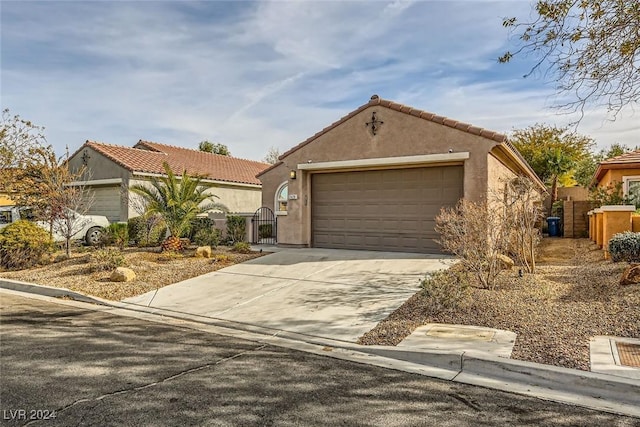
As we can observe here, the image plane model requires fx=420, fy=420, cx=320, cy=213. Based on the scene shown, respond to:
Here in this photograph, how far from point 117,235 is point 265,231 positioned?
559 centimetres

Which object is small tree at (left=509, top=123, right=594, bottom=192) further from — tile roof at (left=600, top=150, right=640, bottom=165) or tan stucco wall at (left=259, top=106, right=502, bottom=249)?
tan stucco wall at (left=259, top=106, right=502, bottom=249)

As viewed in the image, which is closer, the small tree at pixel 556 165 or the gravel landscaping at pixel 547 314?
the gravel landscaping at pixel 547 314

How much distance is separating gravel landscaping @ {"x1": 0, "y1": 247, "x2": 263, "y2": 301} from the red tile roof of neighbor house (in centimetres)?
633

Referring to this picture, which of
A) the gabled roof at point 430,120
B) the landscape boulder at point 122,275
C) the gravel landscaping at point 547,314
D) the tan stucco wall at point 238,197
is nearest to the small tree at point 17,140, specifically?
the tan stucco wall at point 238,197

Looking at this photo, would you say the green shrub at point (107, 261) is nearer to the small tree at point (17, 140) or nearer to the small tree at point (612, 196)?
the small tree at point (17, 140)

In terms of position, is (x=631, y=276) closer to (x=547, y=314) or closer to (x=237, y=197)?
(x=547, y=314)

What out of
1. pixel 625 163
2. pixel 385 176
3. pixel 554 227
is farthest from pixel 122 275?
pixel 554 227

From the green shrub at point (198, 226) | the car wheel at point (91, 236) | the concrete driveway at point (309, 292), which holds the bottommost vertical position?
the concrete driveway at point (309, 292)

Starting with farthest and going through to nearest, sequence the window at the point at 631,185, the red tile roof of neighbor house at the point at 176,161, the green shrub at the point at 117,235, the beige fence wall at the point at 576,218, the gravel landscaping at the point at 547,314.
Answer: the red tile roof of neighbor house at the point at 176,161
the beige fence wall at the point at 576,218
the window at the point at 631,185
the green shrub at the point at 117,235
the gravel landscaping at the point at 547,314

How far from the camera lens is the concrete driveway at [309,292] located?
673 centimetres


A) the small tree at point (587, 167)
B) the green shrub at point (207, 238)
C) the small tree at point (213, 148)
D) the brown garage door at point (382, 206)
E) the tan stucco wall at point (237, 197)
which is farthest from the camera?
the small tree at point (213, 148)

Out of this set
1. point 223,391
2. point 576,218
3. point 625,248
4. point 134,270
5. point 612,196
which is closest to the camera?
point 223,391

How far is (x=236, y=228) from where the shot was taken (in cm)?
1605

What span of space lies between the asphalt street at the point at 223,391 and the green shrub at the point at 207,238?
8.36 m
